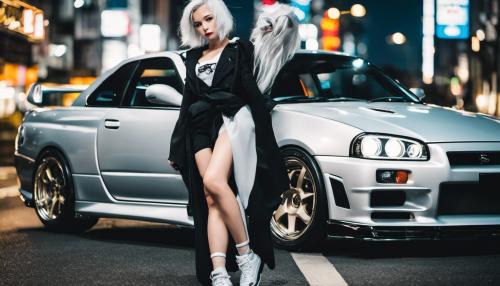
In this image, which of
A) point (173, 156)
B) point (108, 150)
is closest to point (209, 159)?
point (173, 156)

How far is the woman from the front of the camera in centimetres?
476

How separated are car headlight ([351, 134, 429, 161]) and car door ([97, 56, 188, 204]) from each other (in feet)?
4.38

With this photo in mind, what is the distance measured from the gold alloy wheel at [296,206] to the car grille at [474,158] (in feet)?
3.01

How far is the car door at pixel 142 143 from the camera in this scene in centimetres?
668

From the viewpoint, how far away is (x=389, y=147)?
234 inches

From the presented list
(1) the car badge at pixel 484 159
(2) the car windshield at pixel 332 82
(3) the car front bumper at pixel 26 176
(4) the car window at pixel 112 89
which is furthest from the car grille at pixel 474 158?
(3) the car front bumper at pixel 26 176

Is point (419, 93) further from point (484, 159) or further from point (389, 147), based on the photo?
point (389, 147)

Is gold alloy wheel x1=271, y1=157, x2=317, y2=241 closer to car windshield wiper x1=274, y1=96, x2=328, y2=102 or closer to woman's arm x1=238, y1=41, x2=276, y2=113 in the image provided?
car windshield wiper x1=274, y1=96, x2=328, y2=102

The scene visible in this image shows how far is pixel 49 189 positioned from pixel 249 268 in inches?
143

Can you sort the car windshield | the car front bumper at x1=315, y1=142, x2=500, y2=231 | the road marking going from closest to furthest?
the car front bumper at x1=315, y1=142, x2=500, y2=231, the car windshield, the road marking

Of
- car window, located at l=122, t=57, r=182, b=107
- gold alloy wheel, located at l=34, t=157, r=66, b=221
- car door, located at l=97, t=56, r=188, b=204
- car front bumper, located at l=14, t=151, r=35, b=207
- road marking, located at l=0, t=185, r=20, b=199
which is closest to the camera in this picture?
car door, located at l=97, t=56, r=188, b=204

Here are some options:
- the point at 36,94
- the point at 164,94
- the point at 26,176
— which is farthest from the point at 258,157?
the point at 26,176

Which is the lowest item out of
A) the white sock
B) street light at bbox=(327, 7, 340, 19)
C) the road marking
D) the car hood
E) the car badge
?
the road marking

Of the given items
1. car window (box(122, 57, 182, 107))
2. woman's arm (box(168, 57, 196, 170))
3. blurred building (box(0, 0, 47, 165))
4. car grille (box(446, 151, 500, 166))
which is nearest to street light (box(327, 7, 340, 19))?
blurred building (box(0, 0, 47, 165))
